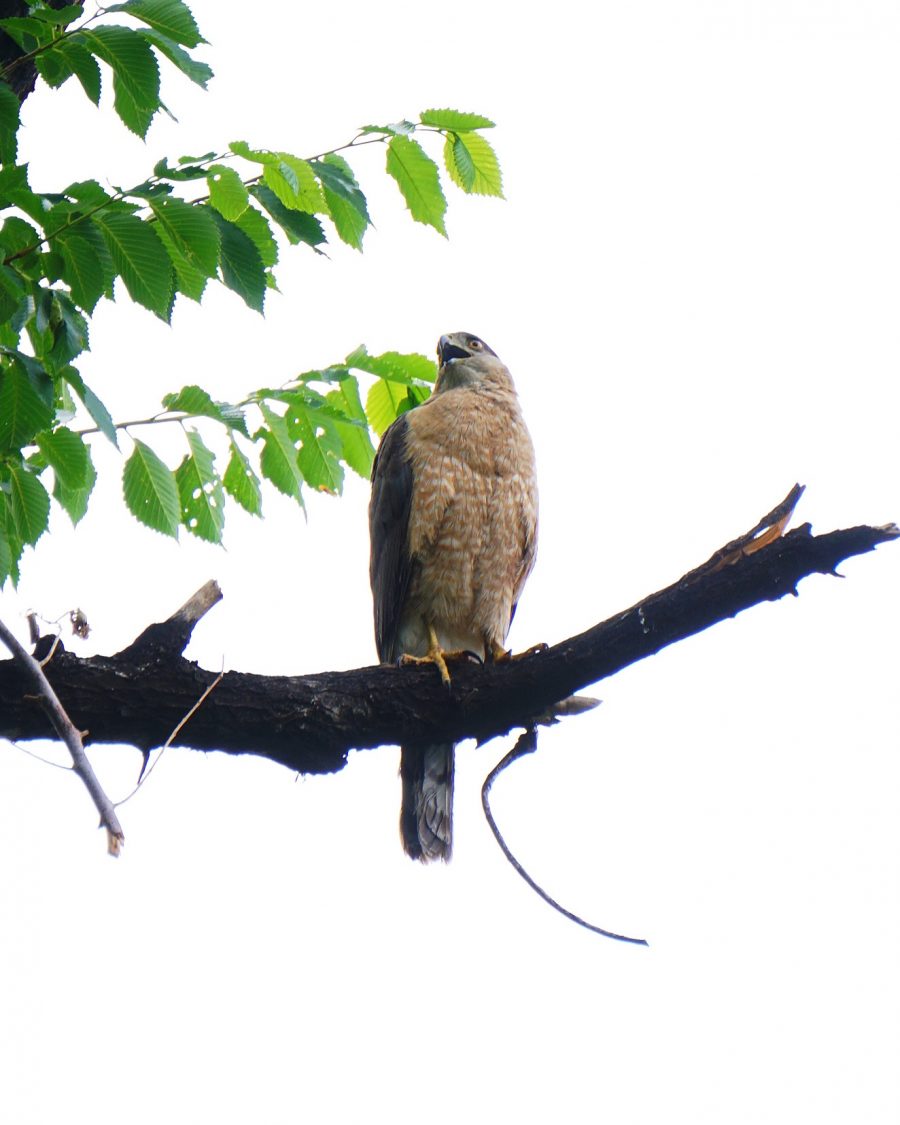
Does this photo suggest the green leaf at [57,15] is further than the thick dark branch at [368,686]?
No

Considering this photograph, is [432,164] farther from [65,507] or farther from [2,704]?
[2,704]

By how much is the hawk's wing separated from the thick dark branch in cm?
143

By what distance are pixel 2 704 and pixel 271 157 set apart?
1.69 metres

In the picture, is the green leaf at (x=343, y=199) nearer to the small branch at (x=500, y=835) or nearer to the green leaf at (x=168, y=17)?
the green leaf at (x=168, y=17)

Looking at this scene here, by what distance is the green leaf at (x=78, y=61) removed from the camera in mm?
2928

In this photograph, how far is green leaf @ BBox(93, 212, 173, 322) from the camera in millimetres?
2914

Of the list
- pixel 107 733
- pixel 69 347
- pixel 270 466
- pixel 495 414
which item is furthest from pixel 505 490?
pixel 69 347

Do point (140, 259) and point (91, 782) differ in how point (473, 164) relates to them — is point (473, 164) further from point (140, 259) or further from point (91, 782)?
point (91, 782)

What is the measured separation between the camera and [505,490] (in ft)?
18.6

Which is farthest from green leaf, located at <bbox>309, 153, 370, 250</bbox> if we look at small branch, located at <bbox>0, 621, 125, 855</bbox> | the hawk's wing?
the hawk's wing

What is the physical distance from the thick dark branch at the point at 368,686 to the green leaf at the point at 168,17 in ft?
5.19

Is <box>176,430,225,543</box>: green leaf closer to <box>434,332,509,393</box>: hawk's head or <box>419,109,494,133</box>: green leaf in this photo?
<box>419,109,494,133</box>: green leaf

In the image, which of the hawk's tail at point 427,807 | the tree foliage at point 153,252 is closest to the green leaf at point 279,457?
the tree foliage at point 153,252

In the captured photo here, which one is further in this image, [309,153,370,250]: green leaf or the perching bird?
the perching bird
